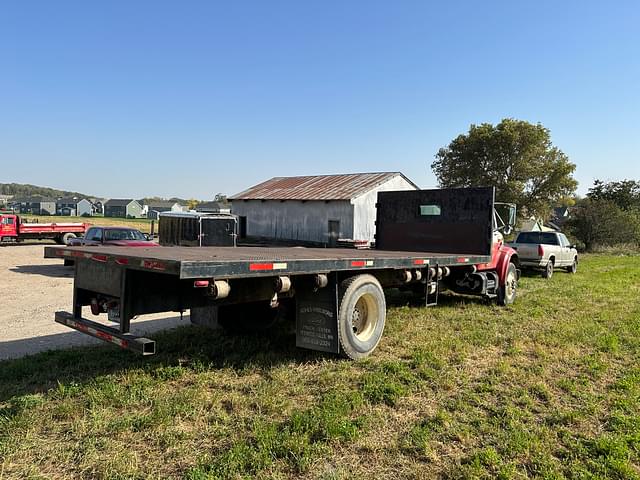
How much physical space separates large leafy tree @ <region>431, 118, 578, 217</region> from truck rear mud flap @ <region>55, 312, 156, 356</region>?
37.4 meters

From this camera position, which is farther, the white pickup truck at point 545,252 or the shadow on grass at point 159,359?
the white pickup truck at point 545,252

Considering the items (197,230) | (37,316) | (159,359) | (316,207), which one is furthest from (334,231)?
(159,359)

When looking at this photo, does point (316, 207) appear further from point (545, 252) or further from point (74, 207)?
point (74, 207)

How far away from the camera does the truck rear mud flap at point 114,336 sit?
3781 mm

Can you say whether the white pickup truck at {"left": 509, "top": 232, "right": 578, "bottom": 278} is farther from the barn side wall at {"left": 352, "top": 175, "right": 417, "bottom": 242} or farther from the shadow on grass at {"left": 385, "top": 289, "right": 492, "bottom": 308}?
the barn side wall at {"left": 352, "top": 175, "right": 417, "bottom": 242}

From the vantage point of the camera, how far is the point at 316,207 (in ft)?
88.3

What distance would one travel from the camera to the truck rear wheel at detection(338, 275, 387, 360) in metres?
5.22

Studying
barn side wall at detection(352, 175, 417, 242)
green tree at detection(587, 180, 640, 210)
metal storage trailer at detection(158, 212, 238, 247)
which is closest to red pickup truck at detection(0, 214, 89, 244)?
metal storage trailer at detection(158, 212, 238, 247)

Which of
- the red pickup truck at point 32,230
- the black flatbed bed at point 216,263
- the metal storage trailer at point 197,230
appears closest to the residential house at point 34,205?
the red pickup truck at point 32,230

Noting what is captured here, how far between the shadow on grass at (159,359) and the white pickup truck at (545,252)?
1213 cm

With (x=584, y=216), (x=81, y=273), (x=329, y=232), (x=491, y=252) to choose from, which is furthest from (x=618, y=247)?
(x=81, y=273)

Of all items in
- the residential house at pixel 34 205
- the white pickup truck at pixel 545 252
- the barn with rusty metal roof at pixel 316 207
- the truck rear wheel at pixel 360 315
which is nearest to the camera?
the truck rear wheel at pixel 360 315

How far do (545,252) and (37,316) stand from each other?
49.0 ft

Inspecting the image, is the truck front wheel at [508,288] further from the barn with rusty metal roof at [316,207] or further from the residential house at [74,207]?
the residential house at [74,207]
